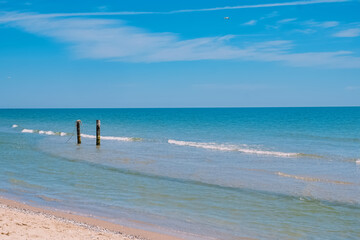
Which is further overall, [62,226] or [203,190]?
[203,190]

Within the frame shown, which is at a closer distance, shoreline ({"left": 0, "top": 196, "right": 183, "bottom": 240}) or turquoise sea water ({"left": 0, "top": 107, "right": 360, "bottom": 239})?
shoreline ({"left": 0, "top": 196, "right": 183, "bottom": 240})

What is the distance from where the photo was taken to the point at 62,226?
8.85 meters

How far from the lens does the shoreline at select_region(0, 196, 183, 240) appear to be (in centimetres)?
818

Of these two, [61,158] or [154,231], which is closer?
[154,231]

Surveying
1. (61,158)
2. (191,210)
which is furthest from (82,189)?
(61,158)

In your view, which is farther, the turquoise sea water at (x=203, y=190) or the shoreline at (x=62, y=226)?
the turquoise sea water at (x=203, y=190)

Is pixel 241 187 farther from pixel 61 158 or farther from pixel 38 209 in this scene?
pixel 61 158

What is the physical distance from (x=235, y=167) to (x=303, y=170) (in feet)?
11.0

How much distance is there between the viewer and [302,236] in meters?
9.00

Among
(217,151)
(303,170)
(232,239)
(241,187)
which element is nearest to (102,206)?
(232,239)

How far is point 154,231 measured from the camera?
916 centimetres

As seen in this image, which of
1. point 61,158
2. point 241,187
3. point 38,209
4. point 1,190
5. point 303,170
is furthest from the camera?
point 61,158

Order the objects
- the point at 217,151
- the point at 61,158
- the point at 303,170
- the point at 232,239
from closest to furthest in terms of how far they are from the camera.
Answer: the point at 232,239 → the point at 303,170 → the point at 61,158 → the point at 217,151

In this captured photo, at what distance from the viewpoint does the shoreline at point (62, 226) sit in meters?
8.18
